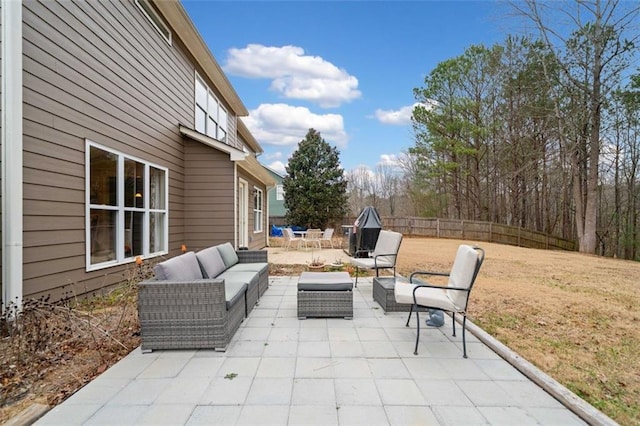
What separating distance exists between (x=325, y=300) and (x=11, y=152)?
3.63m

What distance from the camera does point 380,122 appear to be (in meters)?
21.0

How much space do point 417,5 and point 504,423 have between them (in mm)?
10747

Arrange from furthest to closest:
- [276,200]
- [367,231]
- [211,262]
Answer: [276,200] < [367,231] < [211,262]

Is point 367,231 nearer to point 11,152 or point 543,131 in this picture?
point 11,152

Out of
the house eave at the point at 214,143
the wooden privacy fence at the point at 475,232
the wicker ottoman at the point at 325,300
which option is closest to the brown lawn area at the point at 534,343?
the wicker ottoman at the point at 325,300

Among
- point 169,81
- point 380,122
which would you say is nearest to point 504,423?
point 169,81

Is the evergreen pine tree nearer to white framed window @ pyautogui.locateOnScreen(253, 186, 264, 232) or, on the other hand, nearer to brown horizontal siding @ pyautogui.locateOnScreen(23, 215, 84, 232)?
white framed window @ pyautogui.locateOnScreen(253, 186, 264, 232)

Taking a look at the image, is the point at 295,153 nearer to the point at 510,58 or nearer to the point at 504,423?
the point at 510,58

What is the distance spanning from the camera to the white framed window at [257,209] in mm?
11289

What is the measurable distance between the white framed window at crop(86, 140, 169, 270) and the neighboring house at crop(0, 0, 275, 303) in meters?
0.02

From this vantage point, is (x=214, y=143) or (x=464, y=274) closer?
(x=464, y=274)

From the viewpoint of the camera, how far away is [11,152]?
125 inches

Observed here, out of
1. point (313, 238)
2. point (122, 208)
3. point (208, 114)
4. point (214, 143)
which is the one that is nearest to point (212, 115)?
point (208, 114)

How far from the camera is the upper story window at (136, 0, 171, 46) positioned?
19.0 ft
